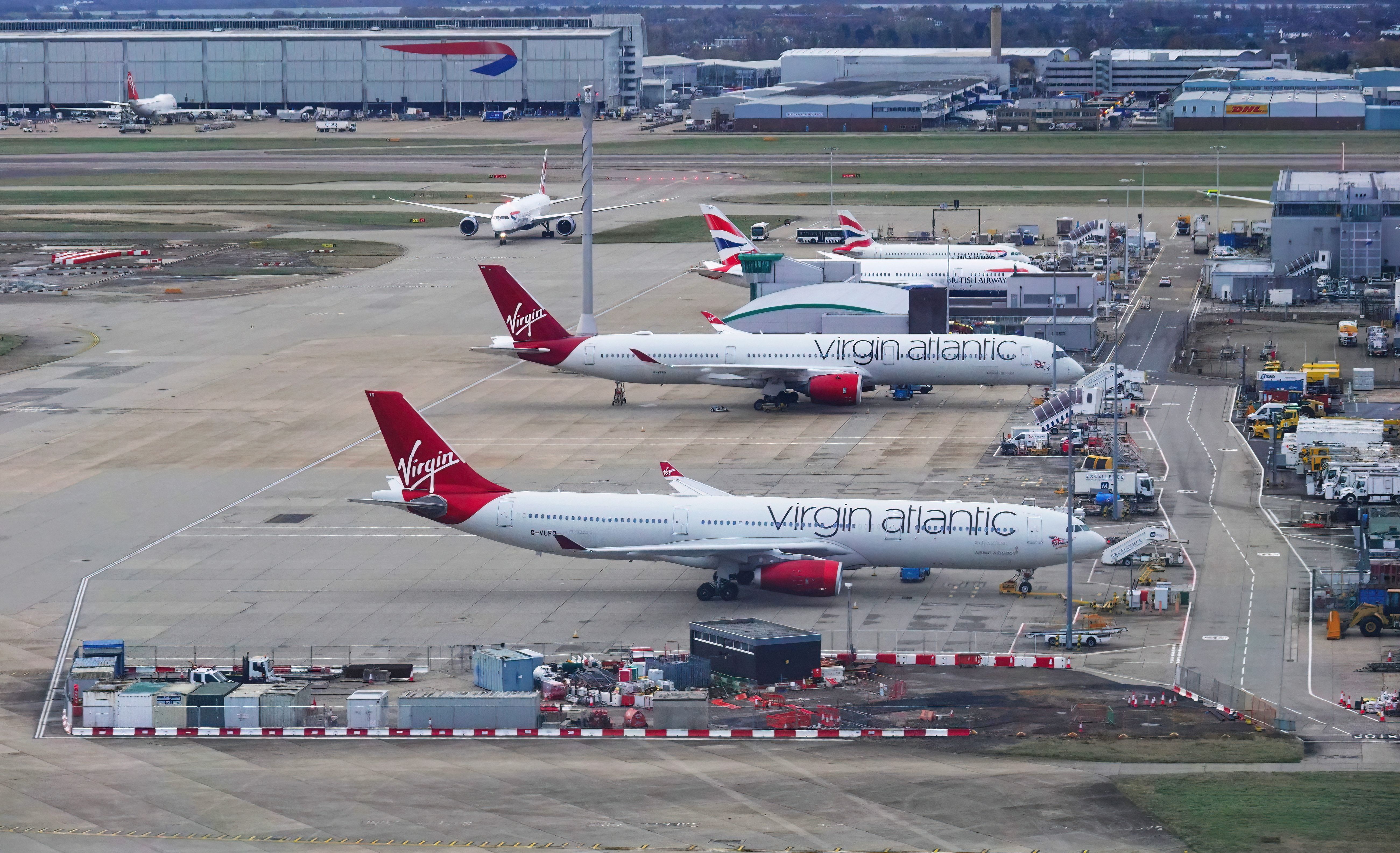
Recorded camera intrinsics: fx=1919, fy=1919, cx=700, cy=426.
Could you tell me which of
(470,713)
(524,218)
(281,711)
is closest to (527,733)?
(470,713)

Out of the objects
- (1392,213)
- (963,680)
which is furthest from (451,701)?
(1392,213)

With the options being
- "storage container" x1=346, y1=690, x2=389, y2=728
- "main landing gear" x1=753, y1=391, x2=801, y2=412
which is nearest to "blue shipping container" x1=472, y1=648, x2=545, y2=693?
"storage container" x1=346, y1=690, x2=389, y2=728

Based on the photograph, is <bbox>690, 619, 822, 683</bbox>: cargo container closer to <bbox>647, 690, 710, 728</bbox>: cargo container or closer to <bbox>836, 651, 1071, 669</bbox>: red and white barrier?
<bbox>836, 651, 1071, 669</bbox>: red and white barrier

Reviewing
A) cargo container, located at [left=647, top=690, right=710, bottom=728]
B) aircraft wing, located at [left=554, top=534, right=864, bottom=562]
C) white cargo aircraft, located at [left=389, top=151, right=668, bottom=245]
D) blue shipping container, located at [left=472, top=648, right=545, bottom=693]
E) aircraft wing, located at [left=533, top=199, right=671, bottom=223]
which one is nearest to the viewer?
cargo container, located at [left=647, top=690, right=710, bottom=728]

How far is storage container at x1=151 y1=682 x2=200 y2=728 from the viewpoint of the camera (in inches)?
2298

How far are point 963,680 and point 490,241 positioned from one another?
425 ft

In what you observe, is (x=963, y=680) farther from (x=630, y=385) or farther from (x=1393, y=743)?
(x=630, y=385)

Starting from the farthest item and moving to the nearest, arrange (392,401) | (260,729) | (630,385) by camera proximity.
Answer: (630,385), (392,401), (260,729)

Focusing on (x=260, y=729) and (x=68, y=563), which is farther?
(x=68, y=563)

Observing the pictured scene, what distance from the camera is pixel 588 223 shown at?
123 m

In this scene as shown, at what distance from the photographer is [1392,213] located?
152 metres

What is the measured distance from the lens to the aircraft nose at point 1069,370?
349 ft

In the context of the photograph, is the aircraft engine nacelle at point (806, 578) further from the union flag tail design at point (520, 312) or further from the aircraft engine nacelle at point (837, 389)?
the union flag tail design at point (520, 312)

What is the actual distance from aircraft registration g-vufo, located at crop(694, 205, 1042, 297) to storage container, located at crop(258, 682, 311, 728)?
85.9 metres
